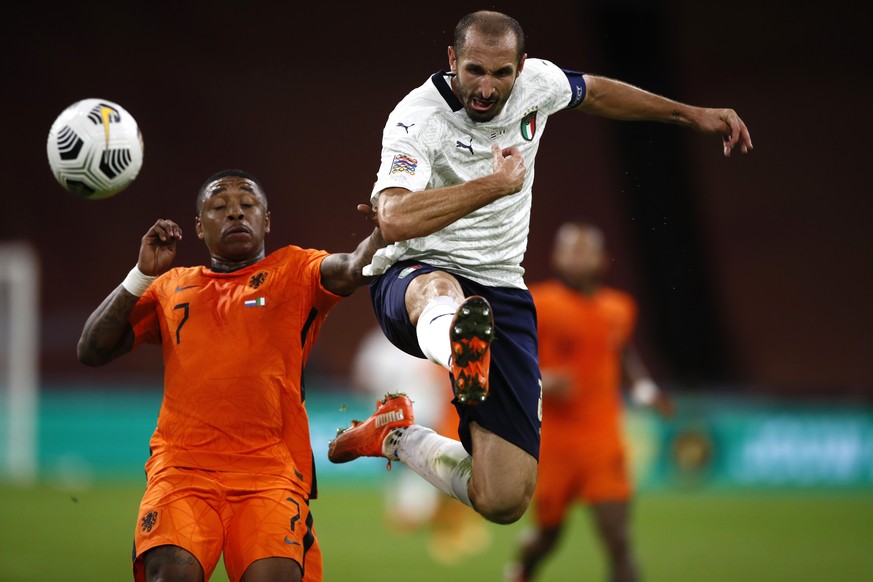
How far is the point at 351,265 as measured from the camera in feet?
17.5

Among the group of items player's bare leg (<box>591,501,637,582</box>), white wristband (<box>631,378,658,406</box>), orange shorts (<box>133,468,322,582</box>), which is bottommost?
player's bare leg (<box>591,501,637,582</box>)

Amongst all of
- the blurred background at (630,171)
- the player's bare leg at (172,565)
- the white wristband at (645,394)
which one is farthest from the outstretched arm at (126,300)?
the blurred background at (630,171)

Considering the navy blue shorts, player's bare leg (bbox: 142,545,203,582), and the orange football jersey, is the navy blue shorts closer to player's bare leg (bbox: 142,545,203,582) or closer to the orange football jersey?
the orange football jersey

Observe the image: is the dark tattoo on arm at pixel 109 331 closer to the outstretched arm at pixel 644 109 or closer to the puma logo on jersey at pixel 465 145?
the puma logo on jersey at pixel 465 145

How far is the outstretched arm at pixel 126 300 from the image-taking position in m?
5.27

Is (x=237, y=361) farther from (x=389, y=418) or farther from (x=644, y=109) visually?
(x=644, y=109)

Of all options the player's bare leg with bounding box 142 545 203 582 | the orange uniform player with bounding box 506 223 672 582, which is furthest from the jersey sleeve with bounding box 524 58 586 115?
the orange uniform player with bounding box 506 223 672 582

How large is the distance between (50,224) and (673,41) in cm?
1027

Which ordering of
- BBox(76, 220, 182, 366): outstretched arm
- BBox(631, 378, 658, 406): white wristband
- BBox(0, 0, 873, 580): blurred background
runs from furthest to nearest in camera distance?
BBox(0, 0, 873, 580): blurred background < BBox(631, 378, 658, 406): white wristband < BBox(76, 220, 182, 366): outstretched arm

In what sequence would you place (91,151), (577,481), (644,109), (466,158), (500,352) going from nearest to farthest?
(466,158) < (500,352) < (91,151) < (644,109) < (577,481)

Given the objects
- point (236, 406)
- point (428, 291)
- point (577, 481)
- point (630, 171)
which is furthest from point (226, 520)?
point (630, 171)

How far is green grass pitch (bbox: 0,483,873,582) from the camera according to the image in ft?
33.0

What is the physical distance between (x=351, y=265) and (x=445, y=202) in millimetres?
782

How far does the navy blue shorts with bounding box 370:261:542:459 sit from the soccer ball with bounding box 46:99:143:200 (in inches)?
49.5
